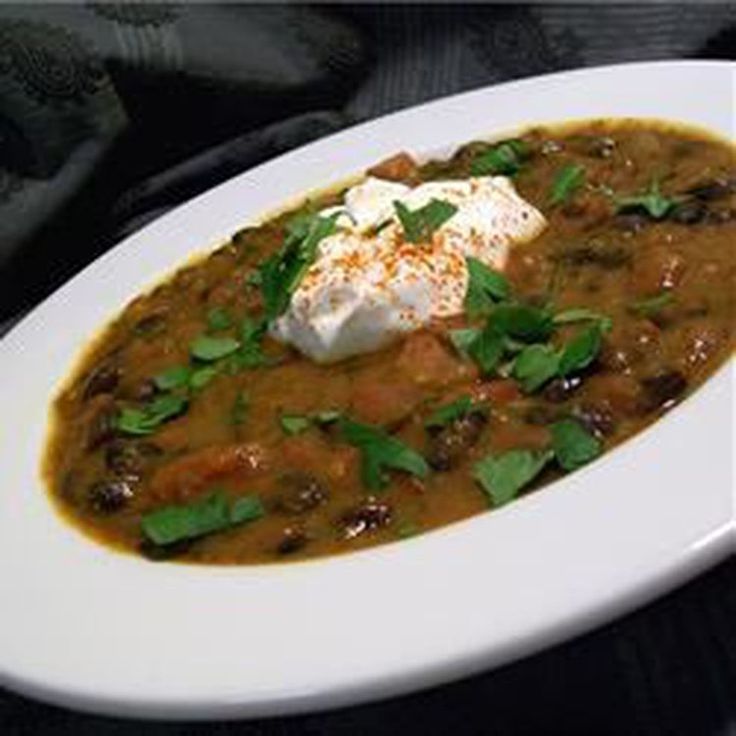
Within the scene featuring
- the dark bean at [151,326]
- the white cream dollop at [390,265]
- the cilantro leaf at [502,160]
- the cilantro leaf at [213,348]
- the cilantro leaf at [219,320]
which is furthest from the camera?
the cilantro leaf at [502,160]

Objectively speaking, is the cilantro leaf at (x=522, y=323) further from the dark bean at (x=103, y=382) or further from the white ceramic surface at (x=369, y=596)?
the dark bean at (x=103, y=382)

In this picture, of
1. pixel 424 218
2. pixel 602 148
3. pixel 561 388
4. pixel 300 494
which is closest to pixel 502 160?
pixel 602 148

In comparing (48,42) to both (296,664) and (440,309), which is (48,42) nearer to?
(440,309)

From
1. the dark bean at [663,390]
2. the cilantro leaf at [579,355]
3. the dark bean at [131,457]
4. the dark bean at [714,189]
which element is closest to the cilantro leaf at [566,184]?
the dark bean at [714,189]

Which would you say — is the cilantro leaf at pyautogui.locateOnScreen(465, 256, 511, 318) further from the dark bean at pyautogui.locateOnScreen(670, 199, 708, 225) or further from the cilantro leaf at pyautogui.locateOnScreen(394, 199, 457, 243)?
the dark bean at pyautogui.locateOnScreen(670, 199, 708, 225)

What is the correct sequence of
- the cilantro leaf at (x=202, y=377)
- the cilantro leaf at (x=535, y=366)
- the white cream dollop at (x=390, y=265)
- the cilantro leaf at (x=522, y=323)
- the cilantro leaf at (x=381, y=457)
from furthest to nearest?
the cilantro leaf at (x=202, y=377) → the white cream dollop at (x=390, y=265) → the cilantro leaf at (x=522, y=323) → the cilantro leaf at (x=535, y=366) → the cilantro leaf at (x=381, y=457)

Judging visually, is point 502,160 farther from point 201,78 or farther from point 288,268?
point 201,78

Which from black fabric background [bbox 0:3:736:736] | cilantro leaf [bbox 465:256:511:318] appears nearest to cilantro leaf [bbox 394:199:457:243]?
cilantro leaf [bbox 465:256:511:318]
